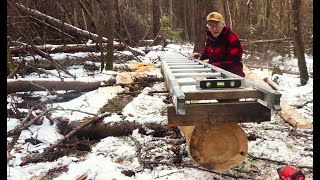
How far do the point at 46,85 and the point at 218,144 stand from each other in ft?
15.1

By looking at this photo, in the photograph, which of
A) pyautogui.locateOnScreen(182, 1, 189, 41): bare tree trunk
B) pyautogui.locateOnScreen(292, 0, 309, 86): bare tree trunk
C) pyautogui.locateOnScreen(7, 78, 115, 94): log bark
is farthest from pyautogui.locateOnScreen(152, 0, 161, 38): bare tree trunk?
pyautogui.locateOnScreen(7, 78, 115, 94): log bark

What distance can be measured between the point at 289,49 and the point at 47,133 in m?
13.9

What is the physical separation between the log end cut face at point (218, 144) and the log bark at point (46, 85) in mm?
3941

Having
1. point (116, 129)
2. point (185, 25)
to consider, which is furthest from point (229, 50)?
point (185, 25)

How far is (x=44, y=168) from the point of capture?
3822mm

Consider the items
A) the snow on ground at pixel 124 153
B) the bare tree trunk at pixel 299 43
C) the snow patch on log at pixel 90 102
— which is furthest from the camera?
the bare tree trunk at pixel 299 43

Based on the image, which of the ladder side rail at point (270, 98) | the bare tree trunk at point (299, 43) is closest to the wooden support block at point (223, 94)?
the ladder side rail at point (270, 98)

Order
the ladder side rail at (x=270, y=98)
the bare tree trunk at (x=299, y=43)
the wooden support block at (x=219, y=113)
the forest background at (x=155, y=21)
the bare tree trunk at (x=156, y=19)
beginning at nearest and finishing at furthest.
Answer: the ladder side rail at (x=270, y=98) < the wooden support block at (x=219, y=113) < the bare tree trunk at (x=299, y=43) < the forest background at (x=155, y=21) < the bare tree trunk at (x=156, y=19)

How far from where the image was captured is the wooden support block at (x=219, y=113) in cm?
306

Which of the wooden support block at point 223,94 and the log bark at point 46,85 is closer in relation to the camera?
the wooden support block at point 223,94

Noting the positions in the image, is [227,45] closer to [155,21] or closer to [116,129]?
[116,129]

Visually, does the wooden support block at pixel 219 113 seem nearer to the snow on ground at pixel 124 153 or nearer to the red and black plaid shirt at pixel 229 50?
the snow on ground at pixel 124 153

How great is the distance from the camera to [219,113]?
3.11 m

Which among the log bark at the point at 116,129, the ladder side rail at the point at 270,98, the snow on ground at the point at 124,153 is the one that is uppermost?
the ladder side rail at the point at 270,98
